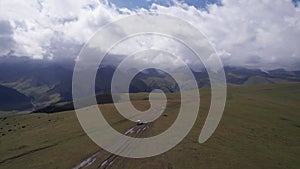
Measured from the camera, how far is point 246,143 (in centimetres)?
5547

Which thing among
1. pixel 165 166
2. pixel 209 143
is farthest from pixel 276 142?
pixel 165 166

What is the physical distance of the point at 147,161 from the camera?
4025 centimetres

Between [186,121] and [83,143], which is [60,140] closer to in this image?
[83,143]

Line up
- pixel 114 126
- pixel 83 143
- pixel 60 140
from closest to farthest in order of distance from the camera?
pixel 83 143 → pixel 60 140 → pixel 114 126

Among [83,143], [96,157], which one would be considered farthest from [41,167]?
[83,143]

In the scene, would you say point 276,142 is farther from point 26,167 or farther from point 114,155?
point 26,167

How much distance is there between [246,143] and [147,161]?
24.9 m

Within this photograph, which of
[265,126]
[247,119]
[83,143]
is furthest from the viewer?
[247,119]

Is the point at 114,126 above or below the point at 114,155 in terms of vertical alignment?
above

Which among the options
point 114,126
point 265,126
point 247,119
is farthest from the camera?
point 247,119

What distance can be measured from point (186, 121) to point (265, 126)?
21.7m

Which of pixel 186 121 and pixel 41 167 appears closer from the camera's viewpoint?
pixel 41 167

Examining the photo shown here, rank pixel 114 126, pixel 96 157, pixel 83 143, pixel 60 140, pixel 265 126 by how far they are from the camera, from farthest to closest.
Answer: pixel 265 126 < pixel 114 126 < pixel 60 140 < pixel 83 143 < pixel 96 157

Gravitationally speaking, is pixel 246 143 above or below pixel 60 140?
below
